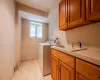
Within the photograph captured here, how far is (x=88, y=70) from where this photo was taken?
2.22ft

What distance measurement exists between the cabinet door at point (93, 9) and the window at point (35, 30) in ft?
10.9

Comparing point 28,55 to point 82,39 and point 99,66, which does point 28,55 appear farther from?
point 99,66

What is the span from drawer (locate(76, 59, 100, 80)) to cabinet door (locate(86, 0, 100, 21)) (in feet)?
1.92

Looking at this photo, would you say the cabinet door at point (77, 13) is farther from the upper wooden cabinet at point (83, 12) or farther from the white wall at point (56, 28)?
the white wall at point (56, 28)

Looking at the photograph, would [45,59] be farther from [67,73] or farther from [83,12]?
[83,12]

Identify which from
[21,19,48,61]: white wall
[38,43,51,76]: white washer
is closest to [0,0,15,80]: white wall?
[38,43,51,76]: white washer

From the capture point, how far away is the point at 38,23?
4.05m

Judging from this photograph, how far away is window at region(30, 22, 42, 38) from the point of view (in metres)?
3.89

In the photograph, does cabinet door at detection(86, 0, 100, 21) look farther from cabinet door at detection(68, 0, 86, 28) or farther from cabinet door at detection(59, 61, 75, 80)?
cabinet door at detection(59, 61, 75, 80)

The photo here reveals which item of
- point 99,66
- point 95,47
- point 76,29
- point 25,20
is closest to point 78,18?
point 76,29

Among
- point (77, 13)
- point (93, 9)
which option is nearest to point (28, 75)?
point (77, 13)

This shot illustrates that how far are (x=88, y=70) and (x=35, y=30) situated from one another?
3.66 meters

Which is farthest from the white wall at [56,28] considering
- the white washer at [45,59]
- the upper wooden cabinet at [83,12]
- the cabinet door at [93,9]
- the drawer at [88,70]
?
the drawer at [88,70]

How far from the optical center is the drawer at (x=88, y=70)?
1.97ft
